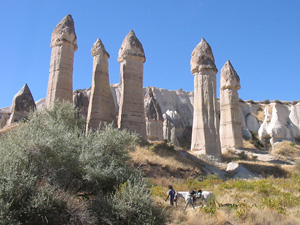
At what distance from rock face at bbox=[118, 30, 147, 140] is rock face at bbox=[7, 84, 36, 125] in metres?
10.0

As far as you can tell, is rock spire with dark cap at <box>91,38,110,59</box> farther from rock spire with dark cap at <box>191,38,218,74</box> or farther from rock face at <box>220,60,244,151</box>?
rock face at <box>220,60,244,151</box>

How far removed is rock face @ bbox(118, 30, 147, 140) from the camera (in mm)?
16453

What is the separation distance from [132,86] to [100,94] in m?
1.84

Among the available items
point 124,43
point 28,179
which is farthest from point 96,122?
point 28,179

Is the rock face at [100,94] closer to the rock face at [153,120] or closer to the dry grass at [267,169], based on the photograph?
the dry grass at [267,169]

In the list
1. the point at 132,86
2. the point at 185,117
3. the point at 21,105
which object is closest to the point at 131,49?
the point at 132,86

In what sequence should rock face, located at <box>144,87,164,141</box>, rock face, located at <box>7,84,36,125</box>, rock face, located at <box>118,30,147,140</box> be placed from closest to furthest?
rock face, located at <box>118,30,147,140</box>, rock face, located at <box>7,84,36,125</box>, rock face, located at <box>144,87,164,141</box>

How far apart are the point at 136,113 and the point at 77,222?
11.1 meters

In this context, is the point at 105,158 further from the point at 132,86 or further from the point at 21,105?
the point at 21,105

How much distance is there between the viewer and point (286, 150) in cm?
3119

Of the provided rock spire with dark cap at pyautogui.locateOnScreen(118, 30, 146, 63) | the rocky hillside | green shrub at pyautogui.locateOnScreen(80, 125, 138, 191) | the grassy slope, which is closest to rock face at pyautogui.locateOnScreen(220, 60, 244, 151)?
the grassy slope

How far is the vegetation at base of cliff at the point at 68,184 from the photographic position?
5547mm

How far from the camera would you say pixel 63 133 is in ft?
27.0

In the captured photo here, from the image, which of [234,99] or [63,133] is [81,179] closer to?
[63,133]
